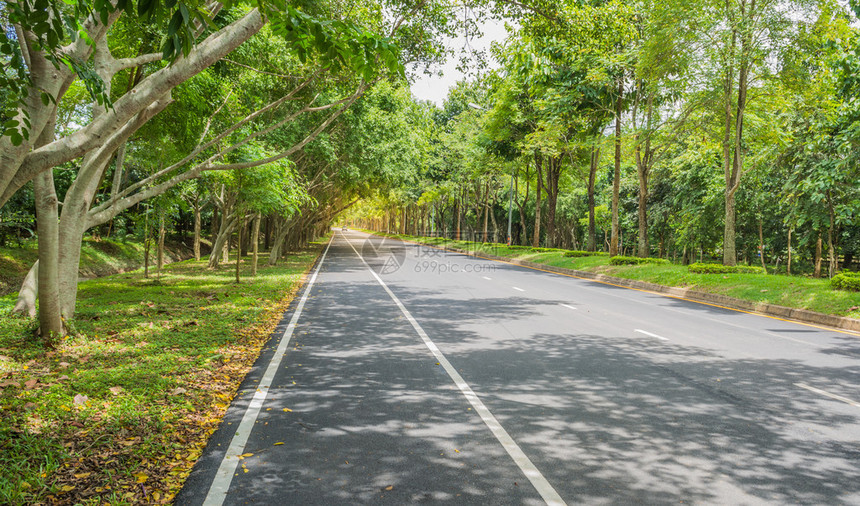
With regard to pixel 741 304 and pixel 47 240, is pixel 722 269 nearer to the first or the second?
pixel 741 304

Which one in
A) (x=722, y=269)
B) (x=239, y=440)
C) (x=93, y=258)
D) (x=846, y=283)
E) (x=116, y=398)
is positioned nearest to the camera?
(x=239, y=440)

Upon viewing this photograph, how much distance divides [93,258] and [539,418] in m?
24.3

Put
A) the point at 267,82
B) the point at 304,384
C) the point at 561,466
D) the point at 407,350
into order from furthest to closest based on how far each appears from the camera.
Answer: the point at 267,82, the point at 407,350, the point at 304,384, the point at 561,466

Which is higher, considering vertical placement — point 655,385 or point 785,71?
point 785,71

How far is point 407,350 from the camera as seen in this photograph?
26.3ft

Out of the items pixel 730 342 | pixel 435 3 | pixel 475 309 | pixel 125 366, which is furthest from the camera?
pixel 475 309

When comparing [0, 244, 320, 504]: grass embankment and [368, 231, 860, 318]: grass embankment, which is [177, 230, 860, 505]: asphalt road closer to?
[0, 244, 320, 504]: grass embankment

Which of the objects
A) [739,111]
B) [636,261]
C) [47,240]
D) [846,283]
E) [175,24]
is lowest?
[846,283]

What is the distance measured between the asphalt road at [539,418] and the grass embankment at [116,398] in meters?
0.34

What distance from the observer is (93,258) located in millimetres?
23922

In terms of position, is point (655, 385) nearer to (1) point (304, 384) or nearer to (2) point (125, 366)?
(1) point (304, 384)

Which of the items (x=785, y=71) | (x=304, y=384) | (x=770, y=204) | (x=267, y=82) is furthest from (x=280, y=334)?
(x=770, y=204)

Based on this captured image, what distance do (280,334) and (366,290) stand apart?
707cm

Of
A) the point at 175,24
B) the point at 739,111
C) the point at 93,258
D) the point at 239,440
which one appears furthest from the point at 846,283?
the point at 93,258
